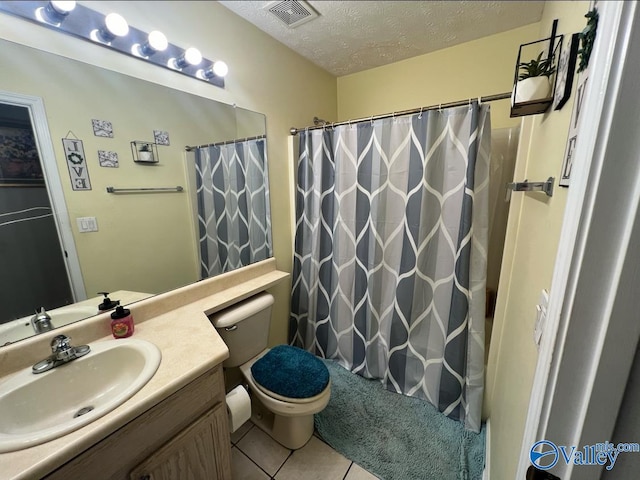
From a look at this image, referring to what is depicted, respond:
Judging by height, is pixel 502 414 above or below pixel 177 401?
below

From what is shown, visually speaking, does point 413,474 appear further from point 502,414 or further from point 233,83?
point 233,83

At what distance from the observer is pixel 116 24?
99 centimetres

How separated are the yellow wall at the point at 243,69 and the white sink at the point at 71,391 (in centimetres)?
101

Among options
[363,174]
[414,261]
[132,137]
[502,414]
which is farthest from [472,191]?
[132,137]

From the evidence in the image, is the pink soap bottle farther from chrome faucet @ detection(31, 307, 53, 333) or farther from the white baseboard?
the white baseboard

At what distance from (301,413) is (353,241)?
40.0 inches

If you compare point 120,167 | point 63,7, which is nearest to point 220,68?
point 63,7

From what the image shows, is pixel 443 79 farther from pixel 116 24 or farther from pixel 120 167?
pixel 120 167

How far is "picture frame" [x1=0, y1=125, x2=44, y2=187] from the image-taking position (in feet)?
2.68

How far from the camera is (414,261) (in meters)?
1.46

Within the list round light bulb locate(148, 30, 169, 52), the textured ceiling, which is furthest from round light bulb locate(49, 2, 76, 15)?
the textured ceiling

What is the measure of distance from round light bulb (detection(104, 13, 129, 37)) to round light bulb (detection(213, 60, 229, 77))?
39 centimetres

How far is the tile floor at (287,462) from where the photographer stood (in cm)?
124

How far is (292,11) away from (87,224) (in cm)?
146
